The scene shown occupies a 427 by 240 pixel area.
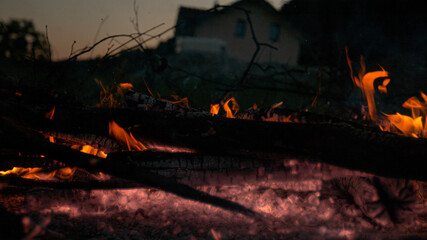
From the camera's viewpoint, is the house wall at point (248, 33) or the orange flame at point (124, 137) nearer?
the orange flame at point (124, 137)

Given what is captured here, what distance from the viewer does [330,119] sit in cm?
227

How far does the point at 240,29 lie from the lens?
26438 millimetres

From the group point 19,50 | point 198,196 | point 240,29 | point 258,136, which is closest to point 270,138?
point 258,136

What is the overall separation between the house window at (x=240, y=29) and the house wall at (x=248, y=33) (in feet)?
0.71

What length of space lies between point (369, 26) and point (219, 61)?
1172cm

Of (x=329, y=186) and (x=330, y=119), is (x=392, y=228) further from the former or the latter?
(x=330, y=119)

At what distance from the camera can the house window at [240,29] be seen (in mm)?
26234

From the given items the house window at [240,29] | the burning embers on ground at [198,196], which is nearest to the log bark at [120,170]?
the burning embers on ground at [198,196]

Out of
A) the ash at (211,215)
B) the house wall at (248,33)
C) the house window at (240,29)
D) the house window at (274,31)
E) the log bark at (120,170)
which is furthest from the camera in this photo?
the house window at (274,31)

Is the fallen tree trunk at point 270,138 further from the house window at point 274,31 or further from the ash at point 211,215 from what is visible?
the house window at point 274,31

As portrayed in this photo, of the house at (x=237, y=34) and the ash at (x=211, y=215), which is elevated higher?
the house at (x=237, y=34)

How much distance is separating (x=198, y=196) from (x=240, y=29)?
2649cm

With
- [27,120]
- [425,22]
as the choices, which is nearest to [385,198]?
[27,120]

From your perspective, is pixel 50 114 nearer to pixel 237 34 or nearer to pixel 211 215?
pixel 211 215
